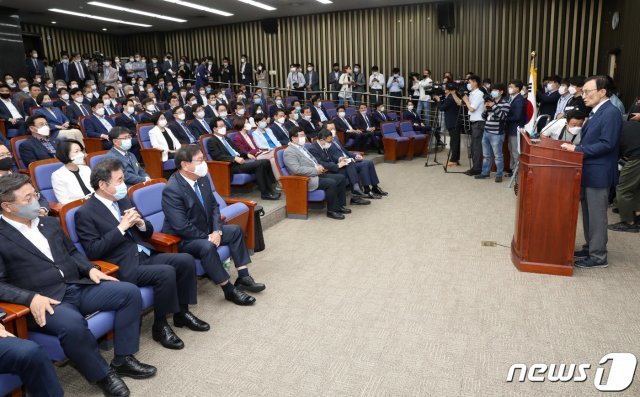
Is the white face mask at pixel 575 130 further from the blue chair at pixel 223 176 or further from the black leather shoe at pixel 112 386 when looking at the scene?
the black leather shoe at pixel 112 386

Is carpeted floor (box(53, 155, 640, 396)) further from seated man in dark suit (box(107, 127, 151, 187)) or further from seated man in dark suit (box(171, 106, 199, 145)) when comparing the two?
seated man in dark suit (box(171, 106, 199, 145))

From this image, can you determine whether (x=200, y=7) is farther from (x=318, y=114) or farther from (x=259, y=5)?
(x=318, y=114)

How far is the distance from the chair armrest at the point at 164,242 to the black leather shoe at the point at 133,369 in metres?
0.79

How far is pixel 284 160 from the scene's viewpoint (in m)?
5.36

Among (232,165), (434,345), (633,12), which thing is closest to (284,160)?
(232,165)

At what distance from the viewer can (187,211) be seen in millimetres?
3326

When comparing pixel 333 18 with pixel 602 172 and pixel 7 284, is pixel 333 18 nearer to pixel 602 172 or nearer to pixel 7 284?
pixel 602 172

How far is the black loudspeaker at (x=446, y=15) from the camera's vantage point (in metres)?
12.0

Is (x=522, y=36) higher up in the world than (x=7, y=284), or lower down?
higher up

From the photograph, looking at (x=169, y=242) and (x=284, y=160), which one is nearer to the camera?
(x=169, y=242)

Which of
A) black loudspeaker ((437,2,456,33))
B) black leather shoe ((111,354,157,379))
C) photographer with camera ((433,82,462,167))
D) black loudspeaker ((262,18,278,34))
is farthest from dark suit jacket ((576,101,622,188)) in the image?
black loudspeaker ((262,18,278,34))

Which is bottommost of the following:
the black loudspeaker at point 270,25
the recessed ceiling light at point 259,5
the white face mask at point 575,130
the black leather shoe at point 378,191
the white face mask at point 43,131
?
the black leather shoe at point 378,191

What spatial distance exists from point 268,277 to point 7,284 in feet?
6.24

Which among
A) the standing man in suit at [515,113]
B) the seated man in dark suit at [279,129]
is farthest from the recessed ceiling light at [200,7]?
the standing man in suit at [515,113]
